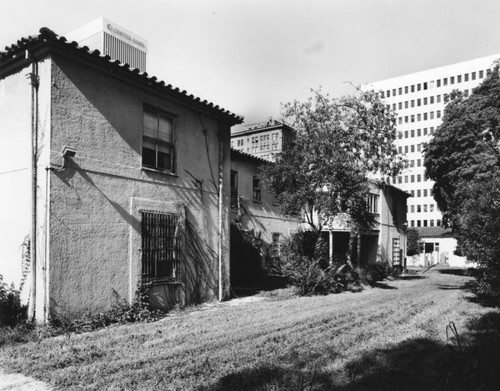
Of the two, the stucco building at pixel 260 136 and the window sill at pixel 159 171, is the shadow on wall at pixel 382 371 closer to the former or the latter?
the window sill at pixel 159 171

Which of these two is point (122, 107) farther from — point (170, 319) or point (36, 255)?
point (170, 319)

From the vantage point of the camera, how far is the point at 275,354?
5.98 m

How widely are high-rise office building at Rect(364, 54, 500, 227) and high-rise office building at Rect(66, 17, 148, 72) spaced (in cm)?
7020

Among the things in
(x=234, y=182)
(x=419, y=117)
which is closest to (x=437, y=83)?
(x=419, y=117)

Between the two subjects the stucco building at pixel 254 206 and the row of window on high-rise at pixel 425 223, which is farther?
the row of window on high-rise at pixel 425 223

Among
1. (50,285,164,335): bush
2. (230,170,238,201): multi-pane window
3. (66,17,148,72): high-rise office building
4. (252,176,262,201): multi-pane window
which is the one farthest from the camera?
(252,176,262,201): multi-pane window

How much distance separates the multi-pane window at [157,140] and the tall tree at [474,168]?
820cm

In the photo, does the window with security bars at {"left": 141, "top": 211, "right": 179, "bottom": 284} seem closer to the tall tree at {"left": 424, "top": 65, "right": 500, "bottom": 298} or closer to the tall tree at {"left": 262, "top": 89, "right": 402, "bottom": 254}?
the tall tree at {"left": 262, "top": 89, "right": 402, "bottom": 254}

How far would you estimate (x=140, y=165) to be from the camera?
948 centimetres

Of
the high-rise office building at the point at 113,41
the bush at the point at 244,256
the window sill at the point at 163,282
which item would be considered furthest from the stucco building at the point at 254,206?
the window sill at the point at 163,282

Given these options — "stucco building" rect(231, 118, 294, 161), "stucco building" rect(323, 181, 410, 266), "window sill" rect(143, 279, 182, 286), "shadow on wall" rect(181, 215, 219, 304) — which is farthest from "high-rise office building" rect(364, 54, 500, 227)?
"window sill" rect(143, 279, 182, 286)

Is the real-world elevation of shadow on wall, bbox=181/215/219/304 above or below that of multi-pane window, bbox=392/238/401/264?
above

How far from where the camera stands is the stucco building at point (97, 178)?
763 cm

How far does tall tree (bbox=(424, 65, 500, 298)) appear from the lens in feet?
32.1
